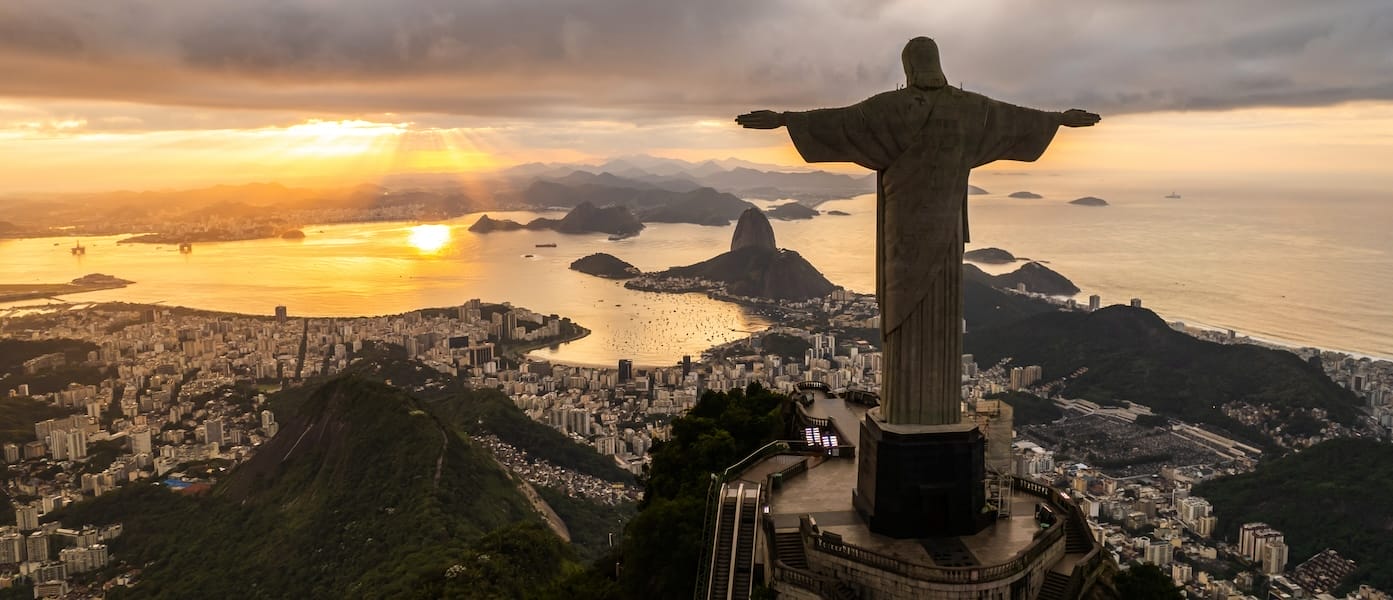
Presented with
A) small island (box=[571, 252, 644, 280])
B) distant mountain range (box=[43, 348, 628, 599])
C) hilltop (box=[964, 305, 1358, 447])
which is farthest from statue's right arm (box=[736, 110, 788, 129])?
small island (box=[571, 252, 644, 280])

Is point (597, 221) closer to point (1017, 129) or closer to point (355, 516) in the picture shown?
point (355, 516)

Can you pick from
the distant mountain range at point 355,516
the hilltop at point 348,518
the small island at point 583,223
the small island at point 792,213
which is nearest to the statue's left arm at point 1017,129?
the distant mountain range at point 355,516

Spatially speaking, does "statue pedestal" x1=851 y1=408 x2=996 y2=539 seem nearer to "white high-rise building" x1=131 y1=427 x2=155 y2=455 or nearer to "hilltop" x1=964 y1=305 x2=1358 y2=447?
"hilltop" x1=964 y1=305 x2=1358 y2=447

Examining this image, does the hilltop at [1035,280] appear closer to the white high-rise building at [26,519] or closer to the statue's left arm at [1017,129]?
the white high-rise building at [26,519]

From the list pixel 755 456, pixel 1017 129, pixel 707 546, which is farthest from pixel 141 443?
pixel 1017 129

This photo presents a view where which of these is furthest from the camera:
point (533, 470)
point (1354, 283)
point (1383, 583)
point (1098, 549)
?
point (1354, 283)

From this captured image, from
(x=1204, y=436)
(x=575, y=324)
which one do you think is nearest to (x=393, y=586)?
(x=1204, y=436)

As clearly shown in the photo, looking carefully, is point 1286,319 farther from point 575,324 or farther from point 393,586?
point 393,586
